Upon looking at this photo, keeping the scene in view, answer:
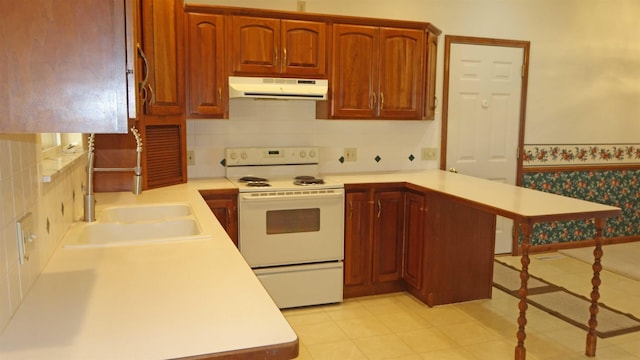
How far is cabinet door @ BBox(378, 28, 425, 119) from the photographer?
393 centimetres

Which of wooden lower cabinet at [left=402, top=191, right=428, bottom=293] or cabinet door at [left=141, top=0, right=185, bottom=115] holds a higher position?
cabinet door at [left=141, top=0, right=185, bottom=115]

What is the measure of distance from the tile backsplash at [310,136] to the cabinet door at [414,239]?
2.34 feet

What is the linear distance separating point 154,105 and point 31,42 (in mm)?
2253

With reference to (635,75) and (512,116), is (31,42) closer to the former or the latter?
(512,116)

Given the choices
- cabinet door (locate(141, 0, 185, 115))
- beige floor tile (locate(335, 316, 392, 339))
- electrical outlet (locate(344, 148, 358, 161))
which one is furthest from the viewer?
electrical outlet (locate(344, 148, 358, 161))

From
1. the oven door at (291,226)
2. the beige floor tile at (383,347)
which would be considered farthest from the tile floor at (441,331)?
the oven door at (291,226)

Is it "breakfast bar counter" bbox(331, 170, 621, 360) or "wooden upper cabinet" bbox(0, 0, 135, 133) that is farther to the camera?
"breakfast bar counter" bbox(331, 170, 621, 360)

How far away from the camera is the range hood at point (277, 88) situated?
3523 millimetres

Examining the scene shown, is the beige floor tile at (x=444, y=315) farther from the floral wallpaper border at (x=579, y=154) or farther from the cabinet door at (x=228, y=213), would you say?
the floral wallpaper border at (x=579, y=154)

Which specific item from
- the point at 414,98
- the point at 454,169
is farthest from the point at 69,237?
the point at 454,169

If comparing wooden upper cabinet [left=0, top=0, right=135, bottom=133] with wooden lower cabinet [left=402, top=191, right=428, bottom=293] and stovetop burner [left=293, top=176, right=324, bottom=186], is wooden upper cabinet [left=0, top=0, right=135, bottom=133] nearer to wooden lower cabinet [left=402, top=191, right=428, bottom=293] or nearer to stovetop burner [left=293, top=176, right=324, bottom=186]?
stovetop burner [left=293, top=176, right=324, bottom=186]

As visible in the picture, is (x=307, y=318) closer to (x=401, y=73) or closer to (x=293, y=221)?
(x=293, y=221)

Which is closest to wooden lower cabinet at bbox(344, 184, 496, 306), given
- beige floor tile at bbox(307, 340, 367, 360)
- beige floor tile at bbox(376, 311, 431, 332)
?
beige floor tile at bbox(376, 311, 431, 332)

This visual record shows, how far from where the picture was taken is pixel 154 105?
3.17 metres
